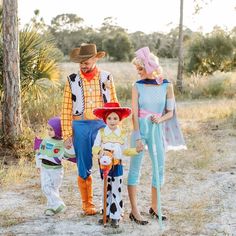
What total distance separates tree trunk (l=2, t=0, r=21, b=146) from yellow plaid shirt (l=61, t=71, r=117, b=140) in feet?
11.3

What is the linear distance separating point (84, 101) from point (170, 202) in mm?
1729

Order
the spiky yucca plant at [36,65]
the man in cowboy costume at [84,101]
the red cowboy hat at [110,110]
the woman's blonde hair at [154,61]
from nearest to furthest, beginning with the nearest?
the red cowboy hat at [110,110]
the woman's blonde hair at [154,61]
the man in cowboy costume at [84,101]
the spiky yucca plant at [36,65]

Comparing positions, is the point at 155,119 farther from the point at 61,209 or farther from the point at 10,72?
the point at 10,72

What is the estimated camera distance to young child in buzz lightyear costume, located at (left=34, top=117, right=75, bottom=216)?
583 cm

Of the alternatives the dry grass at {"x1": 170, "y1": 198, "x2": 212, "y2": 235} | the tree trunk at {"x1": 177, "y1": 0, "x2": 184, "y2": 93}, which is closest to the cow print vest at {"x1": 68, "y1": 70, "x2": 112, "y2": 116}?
the dry grass at {"x1": 170, "y1": 198, "x2": 212, "y2": 235}

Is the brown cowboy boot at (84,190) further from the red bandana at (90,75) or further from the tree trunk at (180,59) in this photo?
the tree trunk at (180,59)

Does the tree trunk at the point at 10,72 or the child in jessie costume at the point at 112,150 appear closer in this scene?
the child in jessie costume at the point at 112,150

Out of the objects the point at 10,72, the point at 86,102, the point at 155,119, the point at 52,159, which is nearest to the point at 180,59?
the point at 10,72

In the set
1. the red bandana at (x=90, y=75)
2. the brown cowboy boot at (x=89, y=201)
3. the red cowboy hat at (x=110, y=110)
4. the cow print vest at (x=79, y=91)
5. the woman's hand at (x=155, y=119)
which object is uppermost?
the red bandana at (x=90, y=75)

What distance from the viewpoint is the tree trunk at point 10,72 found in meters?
8.77

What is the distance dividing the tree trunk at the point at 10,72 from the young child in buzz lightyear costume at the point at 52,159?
3.12 metres

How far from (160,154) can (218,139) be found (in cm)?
515

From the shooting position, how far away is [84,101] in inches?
221

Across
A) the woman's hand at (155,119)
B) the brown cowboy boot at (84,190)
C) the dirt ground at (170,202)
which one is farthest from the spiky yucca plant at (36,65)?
the woman's hand at (155,119)
